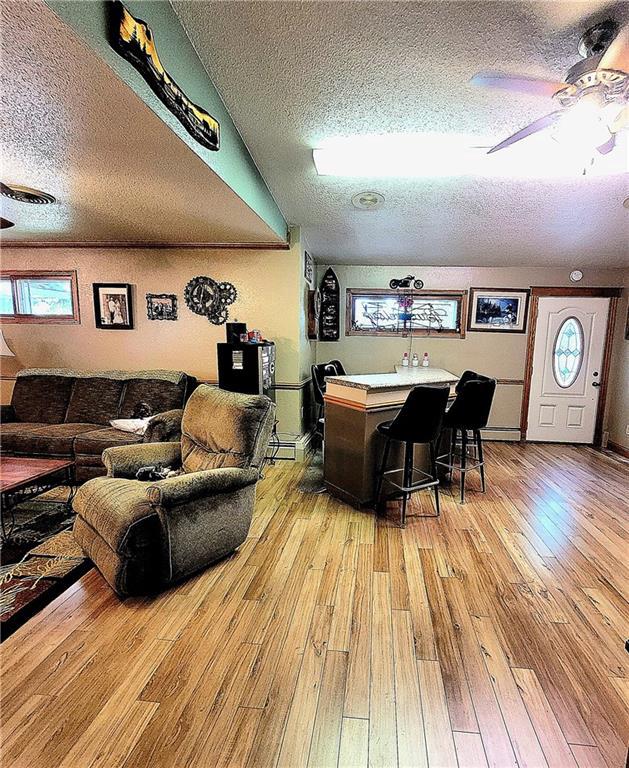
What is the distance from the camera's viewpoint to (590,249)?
4.32m

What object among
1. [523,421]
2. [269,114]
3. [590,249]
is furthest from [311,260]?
[523,421]

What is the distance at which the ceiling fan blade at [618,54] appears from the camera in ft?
4.20

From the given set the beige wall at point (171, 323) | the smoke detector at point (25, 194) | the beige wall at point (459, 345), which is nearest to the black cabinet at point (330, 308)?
the beige wall at point (459, 345)

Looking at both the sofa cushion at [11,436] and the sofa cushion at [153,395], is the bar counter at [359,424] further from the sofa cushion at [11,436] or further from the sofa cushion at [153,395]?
the sofa cushion at [11,436]

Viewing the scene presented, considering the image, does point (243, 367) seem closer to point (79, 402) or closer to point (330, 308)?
point (79, 402)

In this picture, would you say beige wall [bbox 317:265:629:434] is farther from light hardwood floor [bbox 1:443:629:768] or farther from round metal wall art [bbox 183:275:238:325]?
light hardwood floor [bbox 1:443:629:768]

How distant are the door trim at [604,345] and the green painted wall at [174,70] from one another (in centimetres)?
430

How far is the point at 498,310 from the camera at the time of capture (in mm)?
5270

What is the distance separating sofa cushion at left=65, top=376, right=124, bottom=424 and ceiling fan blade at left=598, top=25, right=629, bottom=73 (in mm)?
4206

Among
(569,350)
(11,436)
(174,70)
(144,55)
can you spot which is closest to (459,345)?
(569,350)

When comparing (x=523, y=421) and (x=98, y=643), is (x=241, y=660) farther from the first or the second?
(x=523, y=421)

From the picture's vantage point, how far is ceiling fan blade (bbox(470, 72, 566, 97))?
147 centimetres

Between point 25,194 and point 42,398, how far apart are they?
7.01ft

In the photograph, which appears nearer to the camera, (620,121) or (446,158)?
(620,121)
